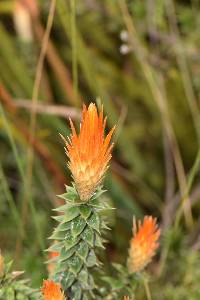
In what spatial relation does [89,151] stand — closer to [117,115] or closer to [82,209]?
[82,209]

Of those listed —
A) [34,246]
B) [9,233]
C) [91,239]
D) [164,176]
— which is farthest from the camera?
[164,176]

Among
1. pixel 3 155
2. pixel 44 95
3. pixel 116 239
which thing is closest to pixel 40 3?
pixel 44 95

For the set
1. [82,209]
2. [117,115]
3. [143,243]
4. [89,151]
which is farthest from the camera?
[117,115]

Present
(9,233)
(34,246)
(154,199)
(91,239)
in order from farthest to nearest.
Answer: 1. (154,199)
2. (9,233)
3. (34,246)
4. (91,239)

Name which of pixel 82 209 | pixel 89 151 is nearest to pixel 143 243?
pixel 82 209

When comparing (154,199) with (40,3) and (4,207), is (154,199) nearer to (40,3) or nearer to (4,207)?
(4,207)

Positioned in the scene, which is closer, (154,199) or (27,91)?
(27,91)

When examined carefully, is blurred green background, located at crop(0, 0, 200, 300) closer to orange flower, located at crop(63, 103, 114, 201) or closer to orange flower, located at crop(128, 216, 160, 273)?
orange flower, located at crop(128, 216, 160, 273)

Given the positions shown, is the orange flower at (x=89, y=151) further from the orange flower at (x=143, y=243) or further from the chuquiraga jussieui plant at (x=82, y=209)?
the orange flower at (x=143, y=243)
